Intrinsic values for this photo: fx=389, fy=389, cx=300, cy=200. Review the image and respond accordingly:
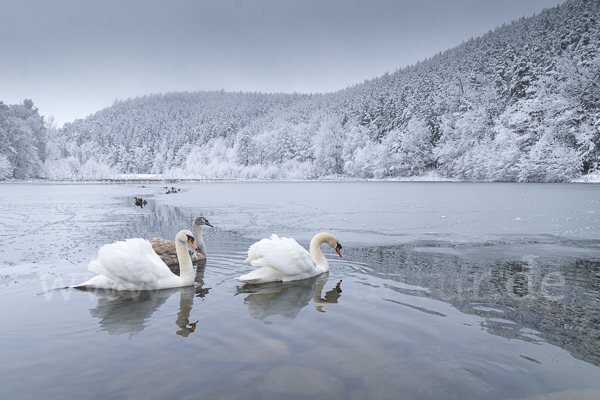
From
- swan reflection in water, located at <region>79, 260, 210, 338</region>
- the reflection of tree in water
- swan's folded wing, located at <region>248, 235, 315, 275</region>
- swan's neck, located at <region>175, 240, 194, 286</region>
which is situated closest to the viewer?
the reflection of tree in water

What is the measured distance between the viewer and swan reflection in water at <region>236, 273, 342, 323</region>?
5016mm

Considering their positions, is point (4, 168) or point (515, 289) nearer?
point (515, 289)

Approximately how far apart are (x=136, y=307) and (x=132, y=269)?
0.61m

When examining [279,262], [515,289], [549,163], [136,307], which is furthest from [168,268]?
[549,163]

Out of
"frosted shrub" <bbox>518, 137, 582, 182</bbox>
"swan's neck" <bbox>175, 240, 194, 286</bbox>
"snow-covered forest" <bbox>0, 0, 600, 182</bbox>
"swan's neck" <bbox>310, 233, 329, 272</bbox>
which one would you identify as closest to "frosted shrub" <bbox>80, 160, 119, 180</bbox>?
"snow-covered forest" <bbox>0, 0, 600, 182</bbox>

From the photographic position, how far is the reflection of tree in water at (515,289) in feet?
13.9

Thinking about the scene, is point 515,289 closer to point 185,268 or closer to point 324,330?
point 324,330

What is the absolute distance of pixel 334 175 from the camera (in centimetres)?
8538

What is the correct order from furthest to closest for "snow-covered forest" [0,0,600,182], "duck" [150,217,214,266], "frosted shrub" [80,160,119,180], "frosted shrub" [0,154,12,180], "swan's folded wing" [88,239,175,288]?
"frosted shrub" [80,160,119,180] → "frosted shrub" [0,154,12,180] → "snow-covered forest" [0,0,600,182] → "duck" [150,217,214,266] → "swan's folded wing" [88,239,175,288]

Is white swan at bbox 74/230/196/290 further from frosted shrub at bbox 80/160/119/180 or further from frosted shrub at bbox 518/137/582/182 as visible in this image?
frosted shrub at bbox 80/160/119/180

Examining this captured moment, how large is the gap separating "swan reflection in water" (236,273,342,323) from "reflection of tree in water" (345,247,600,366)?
107cm

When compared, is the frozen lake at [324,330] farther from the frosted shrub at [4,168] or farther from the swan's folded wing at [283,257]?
the frosted shrub at [4,168]

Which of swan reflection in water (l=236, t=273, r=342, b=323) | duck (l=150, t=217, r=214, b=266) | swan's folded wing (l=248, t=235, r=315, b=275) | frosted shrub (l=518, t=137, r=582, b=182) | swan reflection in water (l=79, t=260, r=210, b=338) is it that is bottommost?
swan reflection in water (l=79, t=260, r=210, b=338)

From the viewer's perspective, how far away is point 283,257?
243 inches
